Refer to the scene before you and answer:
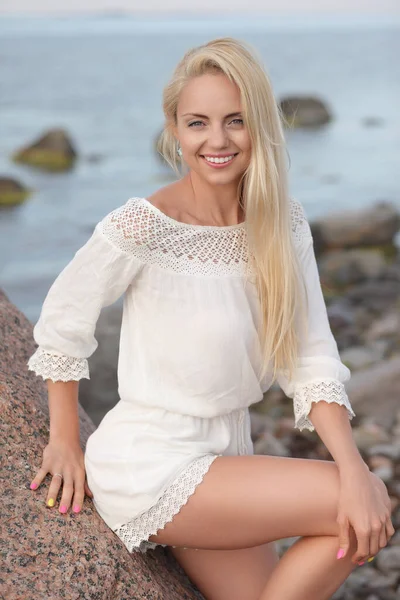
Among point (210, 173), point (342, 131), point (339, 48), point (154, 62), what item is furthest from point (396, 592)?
point (339, 48)

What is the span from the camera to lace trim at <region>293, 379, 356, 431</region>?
8.79 feet

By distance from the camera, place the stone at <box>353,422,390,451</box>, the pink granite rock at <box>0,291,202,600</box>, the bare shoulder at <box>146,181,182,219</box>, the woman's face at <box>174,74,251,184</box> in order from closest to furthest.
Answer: the pink granite rock at <box>0,291,202,600</box> → the woman's face at <box>174,74,251,184</box> → the bare shoulder at <box>146,181,182,219</box> → the stone at <box>353,422,390,451</box>

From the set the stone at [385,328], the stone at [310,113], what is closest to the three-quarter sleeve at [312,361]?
the stone at [385,328]

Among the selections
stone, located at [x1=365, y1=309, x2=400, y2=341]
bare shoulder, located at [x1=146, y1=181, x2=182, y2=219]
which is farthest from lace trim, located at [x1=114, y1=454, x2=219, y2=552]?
stone, located at [x1=365, y1=309, x2=400, y2=341]

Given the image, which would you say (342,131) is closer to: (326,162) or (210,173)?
(326,162)

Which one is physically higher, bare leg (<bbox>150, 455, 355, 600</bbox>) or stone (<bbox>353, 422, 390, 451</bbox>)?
bare leg (<bbox>150, 455, 355, 600</bbox>)

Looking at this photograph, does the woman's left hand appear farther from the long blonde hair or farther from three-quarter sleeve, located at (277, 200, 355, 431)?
the long blonde hair

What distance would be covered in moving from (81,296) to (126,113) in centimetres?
2027

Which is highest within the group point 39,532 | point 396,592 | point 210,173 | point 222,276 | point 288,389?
point 210,173

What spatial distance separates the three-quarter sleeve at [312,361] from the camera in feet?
8.87

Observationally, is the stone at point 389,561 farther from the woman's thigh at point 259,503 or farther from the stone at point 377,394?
the woman's thigh at point 259,503

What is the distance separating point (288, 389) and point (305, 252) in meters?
0.42

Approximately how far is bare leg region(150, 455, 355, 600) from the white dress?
0.09 meters

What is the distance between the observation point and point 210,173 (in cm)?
268
